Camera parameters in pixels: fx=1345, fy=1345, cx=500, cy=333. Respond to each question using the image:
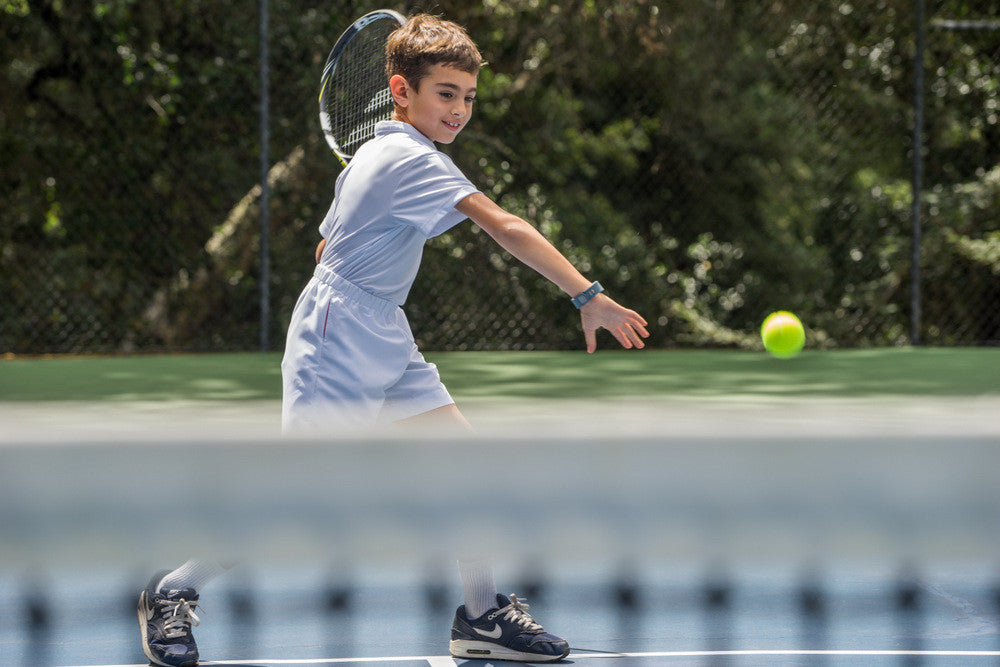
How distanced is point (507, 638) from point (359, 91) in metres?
1.79

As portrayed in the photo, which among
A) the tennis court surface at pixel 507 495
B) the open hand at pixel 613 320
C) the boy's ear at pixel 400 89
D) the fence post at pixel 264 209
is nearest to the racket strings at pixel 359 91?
the boy's ear at pixel 400 89

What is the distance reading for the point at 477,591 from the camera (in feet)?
10.1

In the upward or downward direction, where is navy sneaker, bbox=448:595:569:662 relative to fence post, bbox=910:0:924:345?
downward

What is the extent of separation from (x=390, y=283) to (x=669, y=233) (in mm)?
8425

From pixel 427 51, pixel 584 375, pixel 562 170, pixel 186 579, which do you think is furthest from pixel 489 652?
pixel 562 170

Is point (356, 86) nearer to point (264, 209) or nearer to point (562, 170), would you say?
point (264, 209)

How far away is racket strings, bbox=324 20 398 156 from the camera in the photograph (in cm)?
384

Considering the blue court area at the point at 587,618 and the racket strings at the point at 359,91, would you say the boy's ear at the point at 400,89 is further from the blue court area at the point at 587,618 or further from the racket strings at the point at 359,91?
the blue court area at the point at 587,618

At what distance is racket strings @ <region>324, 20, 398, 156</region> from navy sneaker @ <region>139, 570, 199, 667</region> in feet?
4.76

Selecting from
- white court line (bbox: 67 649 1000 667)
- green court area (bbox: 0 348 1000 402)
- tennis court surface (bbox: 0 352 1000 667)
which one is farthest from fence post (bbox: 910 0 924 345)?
tennis court surface (bbox: 0 352 1000 667)

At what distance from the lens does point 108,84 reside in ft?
30.3

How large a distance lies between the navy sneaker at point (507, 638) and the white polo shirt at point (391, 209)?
30.3 inches

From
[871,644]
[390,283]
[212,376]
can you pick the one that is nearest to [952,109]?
[212,376]

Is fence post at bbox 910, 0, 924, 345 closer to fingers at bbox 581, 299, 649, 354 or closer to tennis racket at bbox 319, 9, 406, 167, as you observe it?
tennis racket at bbox 319, 9, 406, 167
